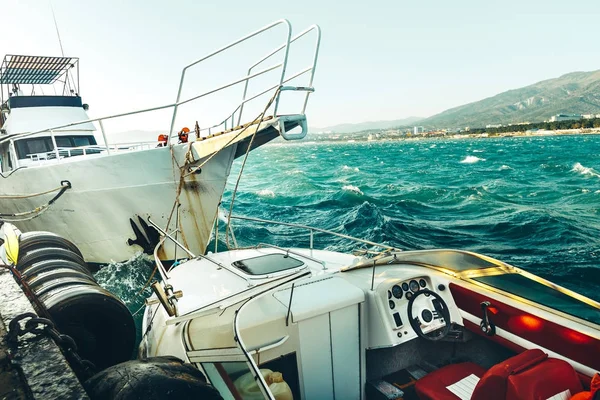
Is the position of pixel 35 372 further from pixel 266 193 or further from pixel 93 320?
pixel 266 193

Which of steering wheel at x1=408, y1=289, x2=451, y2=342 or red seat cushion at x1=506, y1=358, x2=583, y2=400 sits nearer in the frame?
red seat cushion at x1=506, y1=358, x2=583, y2=400

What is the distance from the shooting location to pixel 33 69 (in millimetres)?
13602

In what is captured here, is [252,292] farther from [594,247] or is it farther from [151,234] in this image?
[594,247]

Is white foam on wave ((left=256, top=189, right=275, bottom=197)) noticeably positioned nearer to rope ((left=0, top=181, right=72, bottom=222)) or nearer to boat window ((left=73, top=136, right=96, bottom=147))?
boat window ((left=73, top=136, right=96, bottom=147))

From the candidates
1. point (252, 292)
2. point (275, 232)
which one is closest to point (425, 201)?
point (275, 232)

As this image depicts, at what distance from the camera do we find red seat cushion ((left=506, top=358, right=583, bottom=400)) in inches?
101

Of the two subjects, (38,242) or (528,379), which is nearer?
(528,379)

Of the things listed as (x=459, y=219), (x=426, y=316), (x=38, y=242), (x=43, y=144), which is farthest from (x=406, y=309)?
(x=459, y=219)

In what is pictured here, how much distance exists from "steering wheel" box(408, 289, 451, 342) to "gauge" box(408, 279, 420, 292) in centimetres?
9

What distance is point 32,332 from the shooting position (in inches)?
109

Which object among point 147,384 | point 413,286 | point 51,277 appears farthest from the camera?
point 51,277

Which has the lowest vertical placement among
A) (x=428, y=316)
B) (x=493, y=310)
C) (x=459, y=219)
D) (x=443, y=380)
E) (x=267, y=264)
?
(x=459, y=219)

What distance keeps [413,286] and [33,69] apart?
620 inches

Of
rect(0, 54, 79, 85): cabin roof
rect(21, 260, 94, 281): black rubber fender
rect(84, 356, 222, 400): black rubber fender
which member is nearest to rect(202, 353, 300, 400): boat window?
rect(84, 356, 222, 400): black rubber fender
